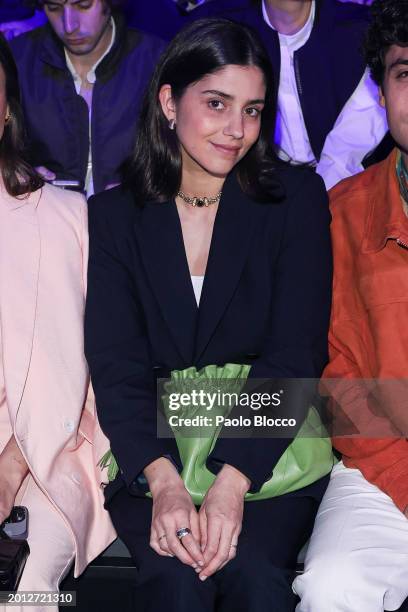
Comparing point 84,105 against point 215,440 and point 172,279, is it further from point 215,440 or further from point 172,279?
point 215,440

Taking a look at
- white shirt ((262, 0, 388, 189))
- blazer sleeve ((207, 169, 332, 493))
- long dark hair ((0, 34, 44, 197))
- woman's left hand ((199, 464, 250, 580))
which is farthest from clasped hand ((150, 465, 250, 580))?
white shirt ((262, 0, 388, 189))

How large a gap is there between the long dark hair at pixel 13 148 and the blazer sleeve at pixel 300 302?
0.68 meters

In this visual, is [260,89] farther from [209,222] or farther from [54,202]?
[54,202]

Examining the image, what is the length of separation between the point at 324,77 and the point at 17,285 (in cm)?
168

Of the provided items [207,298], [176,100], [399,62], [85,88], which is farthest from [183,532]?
[85,88]

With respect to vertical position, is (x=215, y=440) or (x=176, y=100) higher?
(x=176, y=100)

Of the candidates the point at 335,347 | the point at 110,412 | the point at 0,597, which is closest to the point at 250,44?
the point at 335,347

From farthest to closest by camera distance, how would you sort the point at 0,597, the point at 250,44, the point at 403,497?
the point at 250,44 < the point at 403,497 < the point at 0,597

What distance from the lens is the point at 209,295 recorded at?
241cm

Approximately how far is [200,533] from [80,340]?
59 centimetres

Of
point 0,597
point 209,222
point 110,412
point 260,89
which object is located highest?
point 260,89

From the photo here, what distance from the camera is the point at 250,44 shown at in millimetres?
2387

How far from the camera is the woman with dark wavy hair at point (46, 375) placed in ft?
7.48

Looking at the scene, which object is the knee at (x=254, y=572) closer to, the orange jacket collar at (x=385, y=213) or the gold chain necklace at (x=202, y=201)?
the orange jacket collar at (x=385, y=213)
